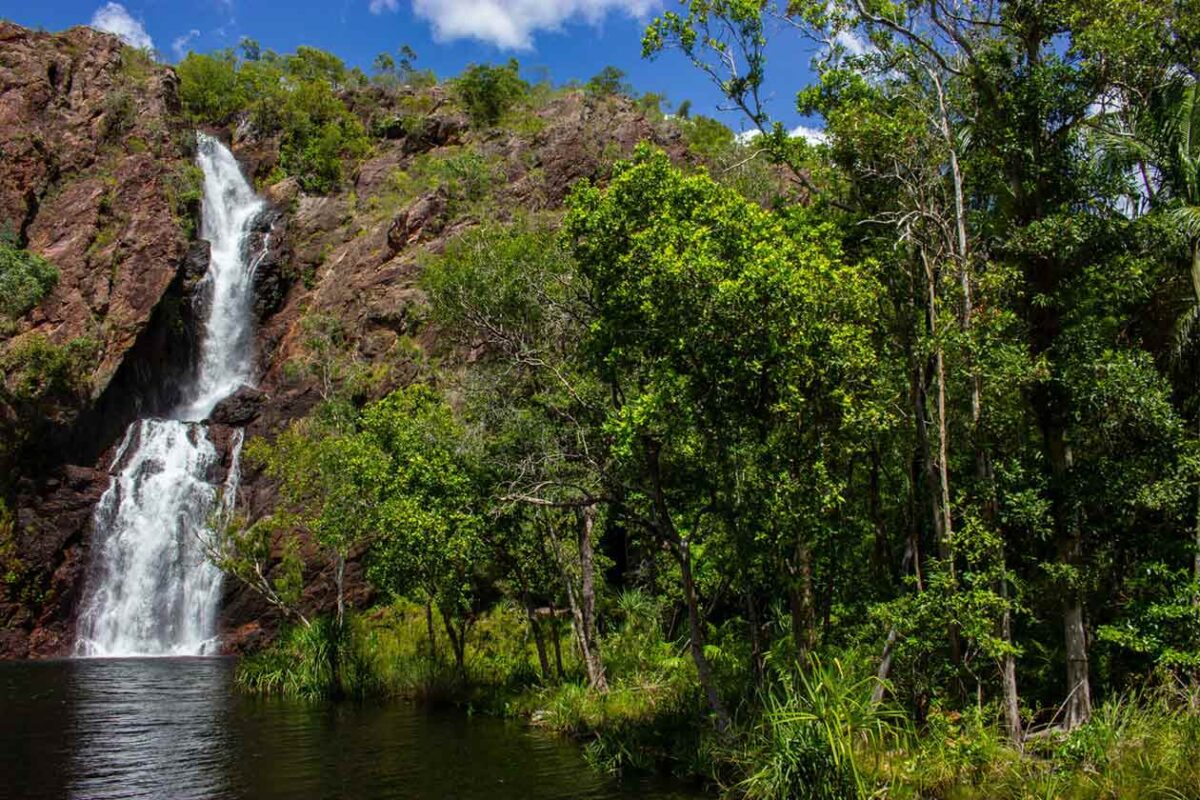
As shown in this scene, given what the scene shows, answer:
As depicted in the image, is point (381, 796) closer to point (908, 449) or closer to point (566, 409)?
point (566, 409)

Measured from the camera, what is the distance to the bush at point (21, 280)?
47844 mm

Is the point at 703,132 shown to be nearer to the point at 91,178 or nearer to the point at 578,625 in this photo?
the point at 91,178

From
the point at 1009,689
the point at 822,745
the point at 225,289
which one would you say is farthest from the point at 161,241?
the point at 1009,689

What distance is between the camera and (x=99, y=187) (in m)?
58.2

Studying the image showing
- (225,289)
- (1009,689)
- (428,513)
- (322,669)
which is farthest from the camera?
(225,289)

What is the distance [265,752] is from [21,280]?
42415 mm

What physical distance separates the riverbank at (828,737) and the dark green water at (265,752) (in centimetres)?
98

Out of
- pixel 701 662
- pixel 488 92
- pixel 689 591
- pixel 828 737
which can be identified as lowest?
pixel 828 737

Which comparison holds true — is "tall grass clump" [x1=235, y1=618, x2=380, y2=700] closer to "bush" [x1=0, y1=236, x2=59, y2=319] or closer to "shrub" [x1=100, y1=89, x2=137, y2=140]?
"bush" [x1=0, y1=236, x2=59, y2=319]

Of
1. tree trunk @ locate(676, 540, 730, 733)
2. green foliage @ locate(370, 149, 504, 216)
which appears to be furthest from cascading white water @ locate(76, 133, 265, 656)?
tree trunk @ locate(676, 540, 730, 733)

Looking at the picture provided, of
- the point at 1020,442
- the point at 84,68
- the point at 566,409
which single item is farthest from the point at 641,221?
the point at 84,68

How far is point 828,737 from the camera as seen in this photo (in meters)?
11.8

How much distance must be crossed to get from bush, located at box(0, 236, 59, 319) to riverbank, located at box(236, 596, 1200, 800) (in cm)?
4002

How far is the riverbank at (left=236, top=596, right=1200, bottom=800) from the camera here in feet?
37.5
